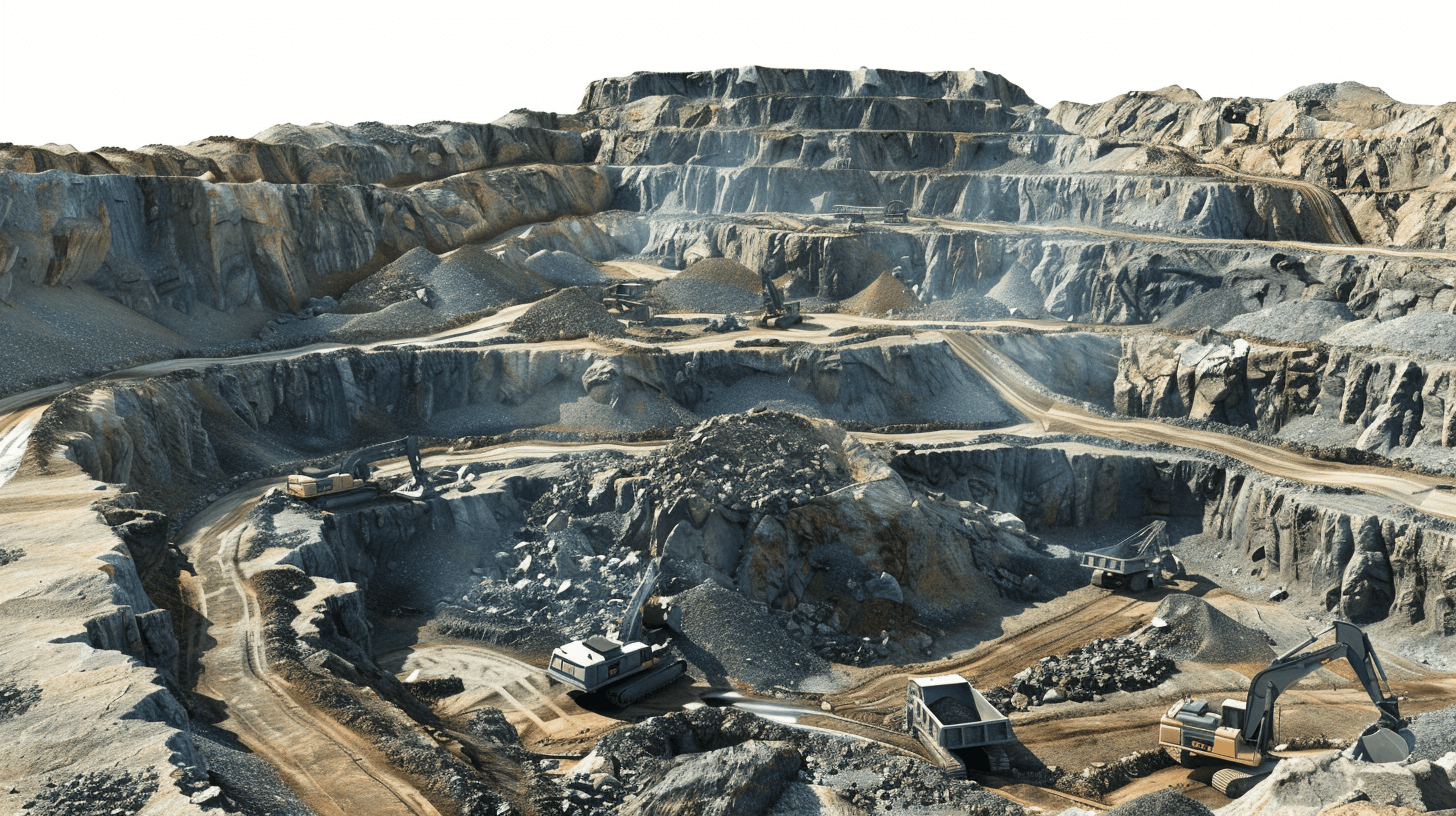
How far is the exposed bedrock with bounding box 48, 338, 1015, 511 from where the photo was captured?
3934 cm

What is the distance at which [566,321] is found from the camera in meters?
47.5

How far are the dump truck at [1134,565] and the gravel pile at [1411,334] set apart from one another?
15297 millimetres

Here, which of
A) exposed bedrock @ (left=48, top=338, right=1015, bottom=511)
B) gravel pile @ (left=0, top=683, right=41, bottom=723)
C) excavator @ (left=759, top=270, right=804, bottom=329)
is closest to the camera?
gravel pile @ (left=0, top=683, right=41, bottom=723)

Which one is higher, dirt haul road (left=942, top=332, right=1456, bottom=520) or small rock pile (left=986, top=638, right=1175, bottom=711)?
dirt haul road (left=942, top=332, right=1456, bottom=520)

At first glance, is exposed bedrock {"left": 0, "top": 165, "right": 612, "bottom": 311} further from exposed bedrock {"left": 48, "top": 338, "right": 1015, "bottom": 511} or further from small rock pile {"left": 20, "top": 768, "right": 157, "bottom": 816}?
small rock pile {"left": 20, "top": 768, "right": 157, "bottom": 816}

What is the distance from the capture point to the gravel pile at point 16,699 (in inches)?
599

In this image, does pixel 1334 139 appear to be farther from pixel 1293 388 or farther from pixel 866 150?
pixel 866 150

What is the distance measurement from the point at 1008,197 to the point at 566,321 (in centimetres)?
3492

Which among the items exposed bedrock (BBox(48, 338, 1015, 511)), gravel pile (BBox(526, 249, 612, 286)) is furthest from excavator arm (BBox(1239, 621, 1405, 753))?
gravel pile (BBox(526, 249, 612, 286))

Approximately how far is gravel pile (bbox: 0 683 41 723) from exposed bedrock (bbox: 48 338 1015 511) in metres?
21.4

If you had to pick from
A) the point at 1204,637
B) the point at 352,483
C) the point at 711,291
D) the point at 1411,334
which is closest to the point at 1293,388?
the point at 1411,334

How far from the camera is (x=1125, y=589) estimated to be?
3081cm

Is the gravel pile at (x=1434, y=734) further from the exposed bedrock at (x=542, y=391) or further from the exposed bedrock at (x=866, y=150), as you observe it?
the exposed bedrock at (x=866, y=150)

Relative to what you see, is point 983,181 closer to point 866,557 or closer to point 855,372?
point 855,372
